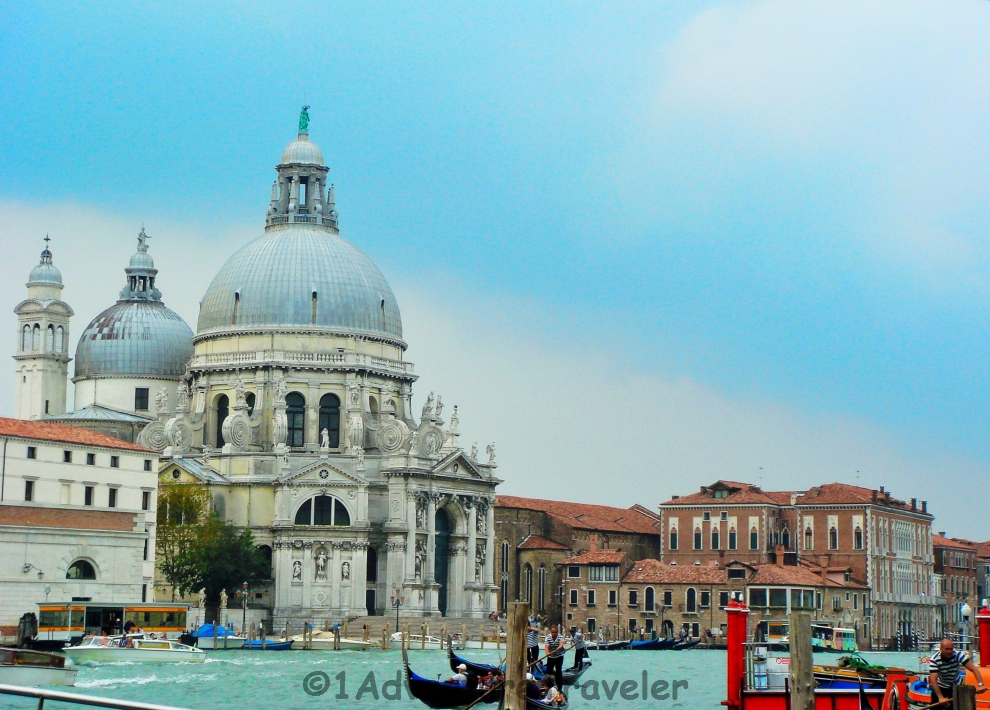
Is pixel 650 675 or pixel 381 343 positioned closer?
pixel 650 675

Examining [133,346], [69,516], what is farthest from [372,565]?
[69,516]

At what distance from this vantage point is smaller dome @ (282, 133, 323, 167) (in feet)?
249

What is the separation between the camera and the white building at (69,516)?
5134 centimetres

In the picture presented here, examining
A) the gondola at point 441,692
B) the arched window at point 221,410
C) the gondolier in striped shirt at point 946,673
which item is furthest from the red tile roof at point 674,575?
the gondolier in striped shirt at point 946,673

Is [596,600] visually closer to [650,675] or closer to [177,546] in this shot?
[177,546]

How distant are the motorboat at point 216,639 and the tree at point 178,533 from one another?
203 inches

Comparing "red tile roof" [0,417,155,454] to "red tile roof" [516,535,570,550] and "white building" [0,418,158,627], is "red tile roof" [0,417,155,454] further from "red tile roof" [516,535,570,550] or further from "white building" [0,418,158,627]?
"red tile roof" [516,535,570,550]

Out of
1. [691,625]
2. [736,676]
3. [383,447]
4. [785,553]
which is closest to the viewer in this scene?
[736,676]

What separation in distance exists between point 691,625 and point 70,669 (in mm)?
46616

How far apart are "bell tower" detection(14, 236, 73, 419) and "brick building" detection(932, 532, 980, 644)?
153 feet

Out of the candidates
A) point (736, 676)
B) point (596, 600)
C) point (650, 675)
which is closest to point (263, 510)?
point (596, 600)

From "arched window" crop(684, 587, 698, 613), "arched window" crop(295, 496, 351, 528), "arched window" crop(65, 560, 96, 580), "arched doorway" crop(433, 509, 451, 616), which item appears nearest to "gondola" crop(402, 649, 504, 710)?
"arched window" crop(65, 560, 96, 580)

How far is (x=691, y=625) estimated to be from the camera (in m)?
78.9

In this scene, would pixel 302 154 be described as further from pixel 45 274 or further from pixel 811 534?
pixel 811 534
